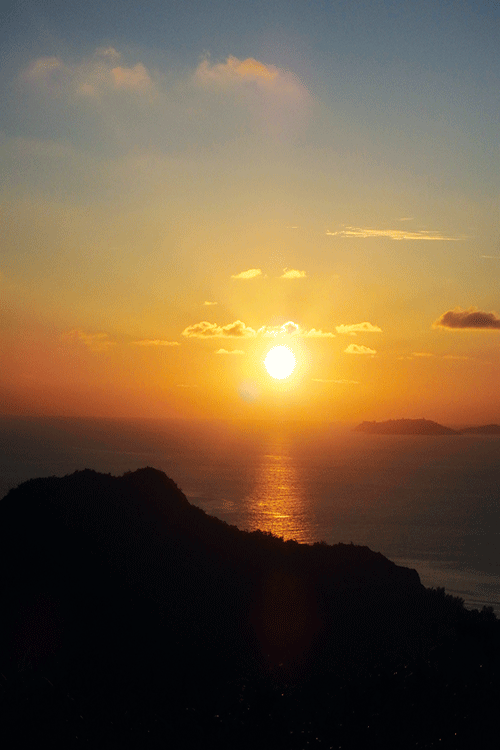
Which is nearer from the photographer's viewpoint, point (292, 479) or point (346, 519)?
point (346, 519)

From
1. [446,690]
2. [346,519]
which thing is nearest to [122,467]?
[346,519]

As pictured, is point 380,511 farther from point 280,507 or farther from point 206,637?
point 206,637

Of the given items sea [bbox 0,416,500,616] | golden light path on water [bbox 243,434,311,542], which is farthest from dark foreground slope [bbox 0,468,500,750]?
golden light path on water [bbox 243,434,311,542]

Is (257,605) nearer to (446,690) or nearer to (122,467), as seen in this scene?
(446,690)

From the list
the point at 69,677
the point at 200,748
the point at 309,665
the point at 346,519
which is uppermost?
the point at 200,748

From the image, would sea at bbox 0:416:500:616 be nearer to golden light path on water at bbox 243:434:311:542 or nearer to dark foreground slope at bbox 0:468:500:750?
golden light path on water at bbox 243:434:311:542

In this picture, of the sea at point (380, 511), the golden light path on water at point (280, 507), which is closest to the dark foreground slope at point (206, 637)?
the sea at point (380, 511)
